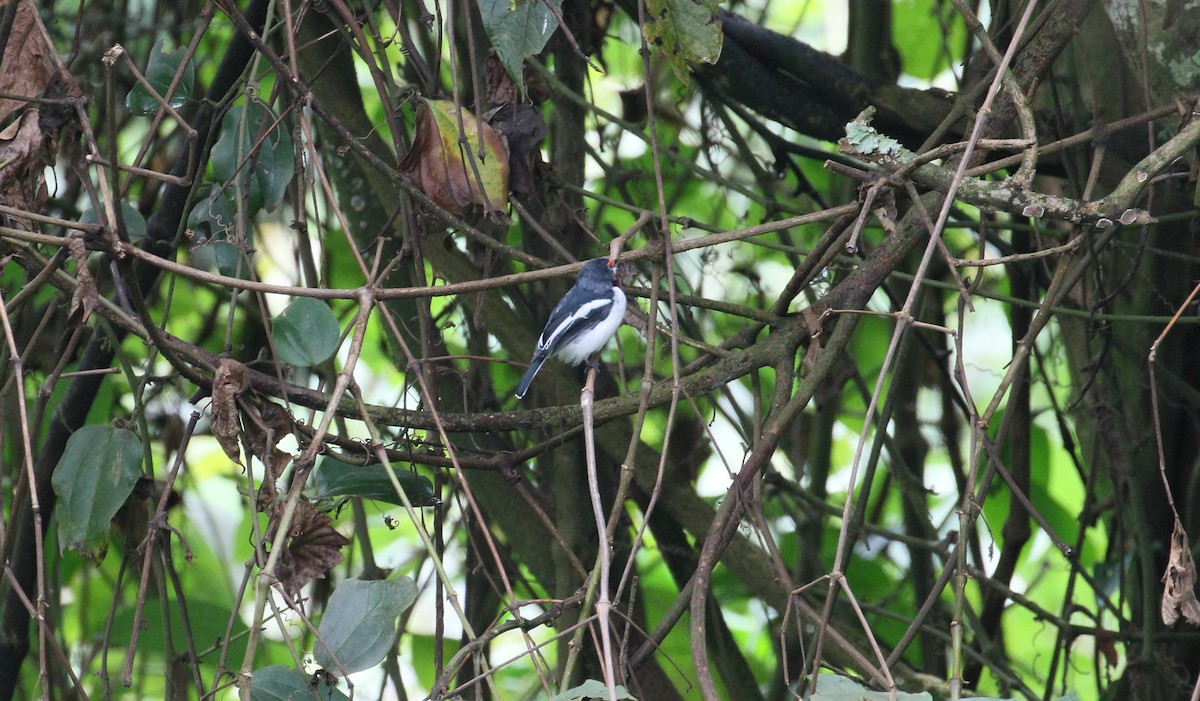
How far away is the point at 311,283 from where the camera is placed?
10.8 ft

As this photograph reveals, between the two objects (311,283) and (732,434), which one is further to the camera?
(732,434)

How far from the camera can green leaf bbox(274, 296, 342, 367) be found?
2229 millimetres

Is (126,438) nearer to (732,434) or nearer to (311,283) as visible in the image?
(311,283)

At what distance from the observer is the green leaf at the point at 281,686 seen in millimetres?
1828

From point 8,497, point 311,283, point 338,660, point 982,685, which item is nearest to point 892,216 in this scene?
point 338,660

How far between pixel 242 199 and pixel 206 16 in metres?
0.40

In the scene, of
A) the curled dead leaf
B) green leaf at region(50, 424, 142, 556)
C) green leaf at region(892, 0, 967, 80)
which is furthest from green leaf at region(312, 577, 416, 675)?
green leaf at region(892, 0, 967, 80)

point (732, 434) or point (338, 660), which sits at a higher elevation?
point (732, 434)

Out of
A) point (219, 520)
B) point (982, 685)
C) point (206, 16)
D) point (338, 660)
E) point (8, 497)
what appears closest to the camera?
point (338, 660)

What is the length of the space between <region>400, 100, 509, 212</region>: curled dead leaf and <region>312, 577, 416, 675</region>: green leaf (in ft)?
3.20

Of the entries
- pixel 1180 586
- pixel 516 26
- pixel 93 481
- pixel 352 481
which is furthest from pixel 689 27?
pixel 93 481

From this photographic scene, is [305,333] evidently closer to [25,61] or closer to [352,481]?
[352,481]

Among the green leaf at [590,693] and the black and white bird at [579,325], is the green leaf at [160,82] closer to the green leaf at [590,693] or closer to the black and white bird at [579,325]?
the black and white bird at [579,325]

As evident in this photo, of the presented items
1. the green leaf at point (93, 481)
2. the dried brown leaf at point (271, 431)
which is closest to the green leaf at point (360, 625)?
the dried brown leaf at point (271, 431)
